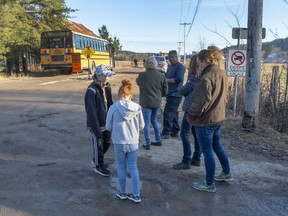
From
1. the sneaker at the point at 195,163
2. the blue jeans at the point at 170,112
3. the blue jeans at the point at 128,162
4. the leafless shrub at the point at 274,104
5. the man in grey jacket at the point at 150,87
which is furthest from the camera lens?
the leafless shrub at the point at 274,104

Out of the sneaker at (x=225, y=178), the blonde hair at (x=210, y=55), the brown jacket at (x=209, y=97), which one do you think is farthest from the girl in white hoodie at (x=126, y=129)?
the sneaker at (x=225, y=178)

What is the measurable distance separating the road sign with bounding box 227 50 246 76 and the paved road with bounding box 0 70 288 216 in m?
2.79

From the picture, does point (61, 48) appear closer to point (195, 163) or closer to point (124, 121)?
point (195, 163)

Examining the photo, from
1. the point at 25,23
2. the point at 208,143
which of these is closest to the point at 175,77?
the point at 208,143

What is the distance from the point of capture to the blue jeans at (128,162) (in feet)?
14.5

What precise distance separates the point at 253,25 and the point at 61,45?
2112cm

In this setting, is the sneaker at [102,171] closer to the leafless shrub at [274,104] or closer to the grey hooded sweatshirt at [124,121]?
the grey hooded sweatshirt at [124,121]

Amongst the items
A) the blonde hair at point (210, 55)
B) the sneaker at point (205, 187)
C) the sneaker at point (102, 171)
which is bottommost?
the sneaker at point (205, 187)

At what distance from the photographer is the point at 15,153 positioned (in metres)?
6.49

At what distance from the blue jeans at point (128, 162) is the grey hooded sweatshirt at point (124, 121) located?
0.26 ft

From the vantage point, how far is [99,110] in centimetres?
522

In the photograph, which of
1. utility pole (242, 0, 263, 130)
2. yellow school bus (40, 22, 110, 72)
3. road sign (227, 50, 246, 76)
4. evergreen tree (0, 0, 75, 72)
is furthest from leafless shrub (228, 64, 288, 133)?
evergreen tree (0, 0, 75, 72)

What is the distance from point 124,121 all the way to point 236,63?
18.7 ft

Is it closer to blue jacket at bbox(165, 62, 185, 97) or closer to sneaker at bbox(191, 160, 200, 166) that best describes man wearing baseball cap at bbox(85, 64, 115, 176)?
sneaker at bbox(191, 160, 200, 166)
